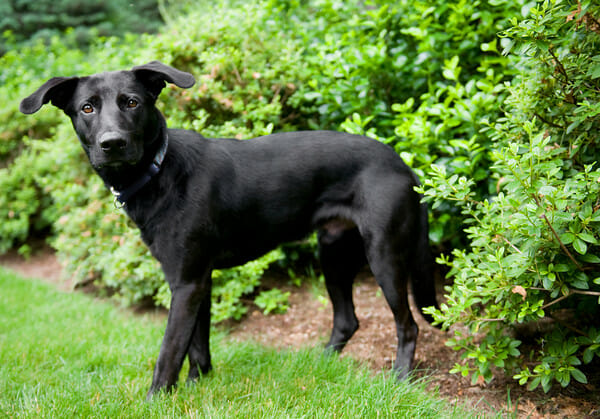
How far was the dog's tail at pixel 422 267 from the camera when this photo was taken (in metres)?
2.86

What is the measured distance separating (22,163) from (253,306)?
3.87 m

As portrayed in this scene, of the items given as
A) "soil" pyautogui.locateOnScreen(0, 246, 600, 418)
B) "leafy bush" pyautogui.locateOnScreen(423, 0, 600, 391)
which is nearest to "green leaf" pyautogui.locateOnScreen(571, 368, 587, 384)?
"leafy bush" pyautogui.locateOnScreen(423, 0, 600, 391)

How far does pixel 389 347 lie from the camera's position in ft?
10.6

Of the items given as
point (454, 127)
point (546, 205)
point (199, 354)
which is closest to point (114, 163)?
point (199, 354)

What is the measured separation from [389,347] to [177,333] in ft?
4.80

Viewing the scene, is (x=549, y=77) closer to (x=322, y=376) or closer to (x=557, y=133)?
(x=557, y=133)

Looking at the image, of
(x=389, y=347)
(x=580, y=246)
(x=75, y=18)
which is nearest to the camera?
(x=580, y=246)

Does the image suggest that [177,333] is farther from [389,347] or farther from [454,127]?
[454,127]

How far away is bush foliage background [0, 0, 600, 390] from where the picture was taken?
2.03m

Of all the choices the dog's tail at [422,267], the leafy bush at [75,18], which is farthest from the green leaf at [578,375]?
the leafy bush at [75,18]

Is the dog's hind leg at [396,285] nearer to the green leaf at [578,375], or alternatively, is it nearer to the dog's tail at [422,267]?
the dog's tail at [422,267]

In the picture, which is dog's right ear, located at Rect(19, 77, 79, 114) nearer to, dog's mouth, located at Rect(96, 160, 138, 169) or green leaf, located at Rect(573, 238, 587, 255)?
dog's mouth, located at Rect(96, 160, 138, 169)

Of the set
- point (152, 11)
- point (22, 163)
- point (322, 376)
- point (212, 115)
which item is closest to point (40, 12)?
point (152, 11)

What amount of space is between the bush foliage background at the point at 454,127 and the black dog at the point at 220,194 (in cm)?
30
